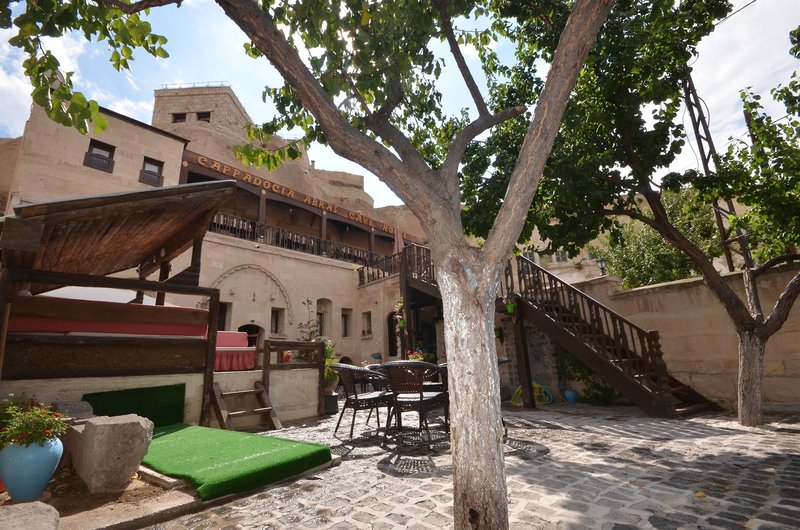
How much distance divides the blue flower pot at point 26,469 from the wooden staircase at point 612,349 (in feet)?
26.0

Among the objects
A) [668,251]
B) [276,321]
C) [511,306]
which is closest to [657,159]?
[511,306]

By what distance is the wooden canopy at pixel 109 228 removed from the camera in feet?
12.3

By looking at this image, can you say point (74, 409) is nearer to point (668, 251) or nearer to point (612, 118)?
point (612, 118)

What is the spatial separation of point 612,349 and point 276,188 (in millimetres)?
15087

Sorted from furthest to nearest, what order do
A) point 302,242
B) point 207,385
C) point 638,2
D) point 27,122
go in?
point 302,242 → point 27,122 → point 638,2 → point 207,385

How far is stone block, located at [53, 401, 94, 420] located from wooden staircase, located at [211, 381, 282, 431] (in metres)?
1.84

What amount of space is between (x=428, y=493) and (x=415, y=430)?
2.80m

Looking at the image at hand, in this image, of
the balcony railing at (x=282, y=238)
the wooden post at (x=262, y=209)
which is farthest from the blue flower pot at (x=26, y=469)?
the wooden post at (x=262, y=209)

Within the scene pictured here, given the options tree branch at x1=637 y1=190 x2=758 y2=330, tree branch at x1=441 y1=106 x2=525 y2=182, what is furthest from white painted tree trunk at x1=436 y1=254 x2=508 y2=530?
tree branch at x1=637 y1=190 x2=758 y2=330

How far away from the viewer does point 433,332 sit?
593 inches

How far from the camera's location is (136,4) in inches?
120

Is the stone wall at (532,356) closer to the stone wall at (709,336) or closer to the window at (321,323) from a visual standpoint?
the stone wall at (709,336)

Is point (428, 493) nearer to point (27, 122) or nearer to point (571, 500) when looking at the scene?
point (571, 500)

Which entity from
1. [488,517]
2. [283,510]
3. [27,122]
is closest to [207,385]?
[283,510]
